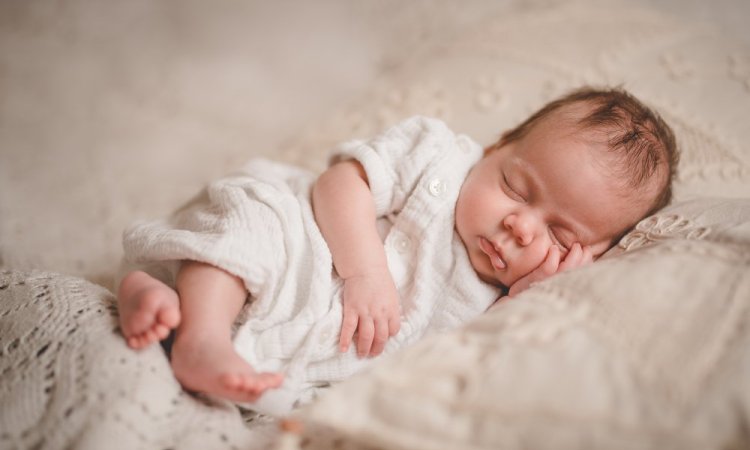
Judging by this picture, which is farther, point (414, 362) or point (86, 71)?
point (86, 71)

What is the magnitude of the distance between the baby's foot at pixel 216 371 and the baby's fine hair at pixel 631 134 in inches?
27.7

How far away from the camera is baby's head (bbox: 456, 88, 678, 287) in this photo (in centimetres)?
98

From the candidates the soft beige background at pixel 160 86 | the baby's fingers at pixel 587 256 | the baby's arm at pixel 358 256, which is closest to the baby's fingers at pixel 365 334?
the baby's arm at pixel 358 256

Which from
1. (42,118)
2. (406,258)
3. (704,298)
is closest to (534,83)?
(406,258)

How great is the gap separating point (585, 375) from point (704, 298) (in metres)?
0.19

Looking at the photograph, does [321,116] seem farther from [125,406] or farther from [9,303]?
[125,406]

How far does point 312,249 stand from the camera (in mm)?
968

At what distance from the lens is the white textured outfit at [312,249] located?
0.88 m

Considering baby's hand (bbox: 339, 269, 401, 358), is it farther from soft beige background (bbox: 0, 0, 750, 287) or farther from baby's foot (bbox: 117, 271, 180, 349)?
soft beige background (bbox: 0, 0, 750, 287)

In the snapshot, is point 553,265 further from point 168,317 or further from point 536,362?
point 168,317

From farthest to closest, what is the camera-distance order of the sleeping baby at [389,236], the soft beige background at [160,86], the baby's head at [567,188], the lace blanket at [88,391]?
the soft beige background at [160,86], the baby's head at [567,188], the sleeping baby at [389,236], the lace blanket at [88,391]

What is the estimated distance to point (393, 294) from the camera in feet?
3.15

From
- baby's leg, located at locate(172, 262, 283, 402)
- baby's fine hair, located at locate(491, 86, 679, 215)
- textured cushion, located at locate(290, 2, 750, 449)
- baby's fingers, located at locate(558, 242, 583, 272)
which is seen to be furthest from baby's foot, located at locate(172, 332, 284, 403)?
baby's fine hair, located at locate(491, 86, 679, 215)

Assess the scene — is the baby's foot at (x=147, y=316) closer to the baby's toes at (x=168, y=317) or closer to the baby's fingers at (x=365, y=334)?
the baby's toes at (x=168, y=317)
